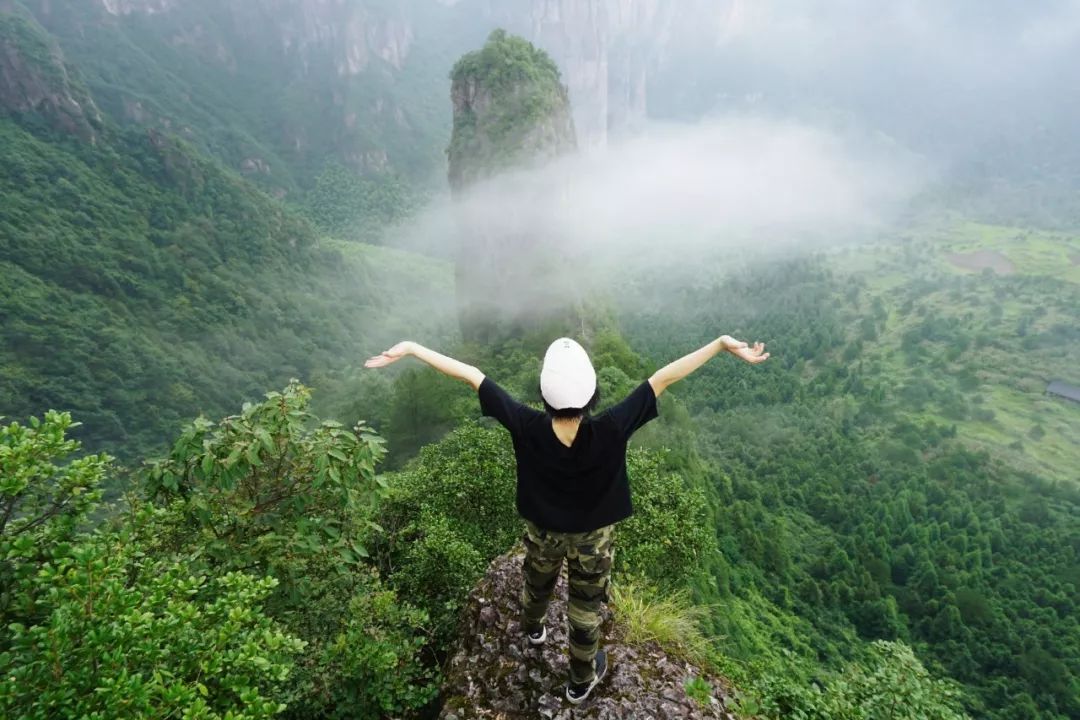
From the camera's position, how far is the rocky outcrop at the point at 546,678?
4.27 meters

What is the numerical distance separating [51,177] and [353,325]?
43.0 metres

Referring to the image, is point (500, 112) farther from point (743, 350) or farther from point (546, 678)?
point (546, 678)

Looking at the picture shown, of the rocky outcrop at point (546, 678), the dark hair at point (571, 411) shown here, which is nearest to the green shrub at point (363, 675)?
the rocky outcrop at point (546, 678)

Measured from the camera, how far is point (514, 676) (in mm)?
4539

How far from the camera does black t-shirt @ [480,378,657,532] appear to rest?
344 centimetres

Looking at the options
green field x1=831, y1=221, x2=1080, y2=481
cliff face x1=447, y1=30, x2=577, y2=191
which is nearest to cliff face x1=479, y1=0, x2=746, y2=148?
green field x1=831, y1=221, x2=1080, y2=481

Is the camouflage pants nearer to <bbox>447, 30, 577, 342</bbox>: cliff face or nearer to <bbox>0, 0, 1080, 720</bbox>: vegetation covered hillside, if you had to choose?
<bbox>0, 0, 1080, 720</bbox>: vegetation covered hillside

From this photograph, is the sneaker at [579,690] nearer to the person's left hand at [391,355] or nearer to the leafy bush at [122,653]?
the leafy bush at [122,653]

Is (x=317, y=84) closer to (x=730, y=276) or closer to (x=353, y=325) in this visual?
(x=353, y=325)

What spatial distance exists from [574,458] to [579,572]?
950mm

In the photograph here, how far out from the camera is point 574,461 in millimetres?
3475

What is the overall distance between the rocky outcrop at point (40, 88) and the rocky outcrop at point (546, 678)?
107569mm

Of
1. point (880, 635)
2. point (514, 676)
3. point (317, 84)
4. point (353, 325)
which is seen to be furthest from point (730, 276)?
point (317, 84)

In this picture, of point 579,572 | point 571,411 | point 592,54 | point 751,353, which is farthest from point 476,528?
point 592,54
